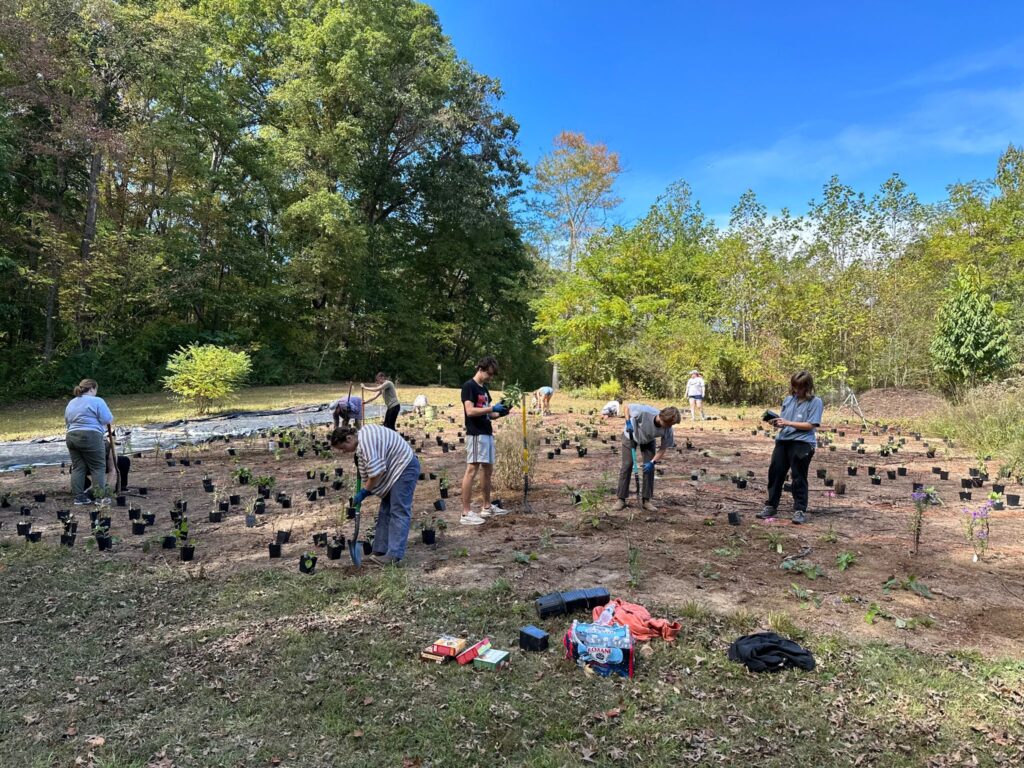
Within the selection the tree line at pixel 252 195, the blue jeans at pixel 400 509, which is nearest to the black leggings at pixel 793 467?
the blue jeans at pixel 400 509

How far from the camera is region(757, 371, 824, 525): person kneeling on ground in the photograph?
5.60 m

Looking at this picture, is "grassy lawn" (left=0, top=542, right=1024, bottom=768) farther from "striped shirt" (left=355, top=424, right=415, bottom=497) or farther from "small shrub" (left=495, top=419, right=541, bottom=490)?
"small shrub" (left=495, top=419, right=541, bottom=490)

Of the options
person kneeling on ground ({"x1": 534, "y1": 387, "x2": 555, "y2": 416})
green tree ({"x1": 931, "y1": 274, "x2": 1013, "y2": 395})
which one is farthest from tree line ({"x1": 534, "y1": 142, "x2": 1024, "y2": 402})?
person kneeling on ground ({"x1": 534, "y1": 387, "x2": 555, "y2": 416})

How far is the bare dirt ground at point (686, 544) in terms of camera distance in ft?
13.0

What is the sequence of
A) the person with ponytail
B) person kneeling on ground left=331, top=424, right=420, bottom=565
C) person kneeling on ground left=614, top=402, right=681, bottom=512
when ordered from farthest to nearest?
the person with ponytail, person kneeling on ground left=614, top=402, right=681, bottom=512, person kneeling on ground left=331, top=424, right=420, bottom=565

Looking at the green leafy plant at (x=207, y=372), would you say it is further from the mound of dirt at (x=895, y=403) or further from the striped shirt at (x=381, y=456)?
the mound of dirt at (x=895, y=403)

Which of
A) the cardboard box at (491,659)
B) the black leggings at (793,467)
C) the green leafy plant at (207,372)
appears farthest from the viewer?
the green leafy plant at (207,372)

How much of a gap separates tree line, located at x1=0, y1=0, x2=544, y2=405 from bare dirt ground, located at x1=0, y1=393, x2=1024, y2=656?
516 inches

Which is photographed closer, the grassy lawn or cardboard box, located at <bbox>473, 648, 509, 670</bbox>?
the grassy lawn

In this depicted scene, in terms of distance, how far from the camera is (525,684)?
10.3 feet

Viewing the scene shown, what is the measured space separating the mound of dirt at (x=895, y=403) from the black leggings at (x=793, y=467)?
1169 centimetres

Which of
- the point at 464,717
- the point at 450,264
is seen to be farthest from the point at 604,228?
the point at 464,717

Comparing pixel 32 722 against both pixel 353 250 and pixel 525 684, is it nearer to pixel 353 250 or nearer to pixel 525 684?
pixel 525 684

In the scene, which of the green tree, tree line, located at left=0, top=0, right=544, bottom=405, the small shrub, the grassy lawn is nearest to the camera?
the grassy lawn
